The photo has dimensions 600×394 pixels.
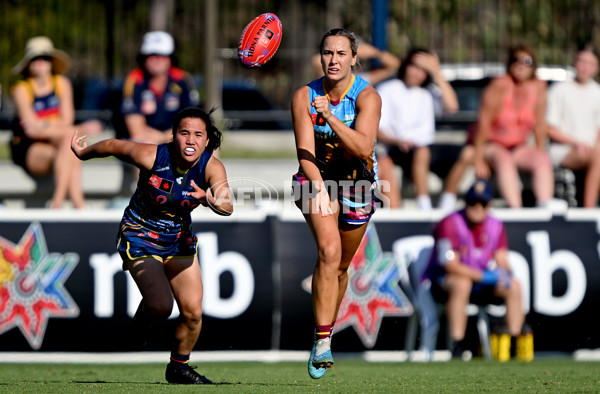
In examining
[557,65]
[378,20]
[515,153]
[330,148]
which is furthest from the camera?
[557,65]

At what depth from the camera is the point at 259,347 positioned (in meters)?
10.4

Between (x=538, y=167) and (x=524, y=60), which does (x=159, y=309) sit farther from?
(x=524, y=60)

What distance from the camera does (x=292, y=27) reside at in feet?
49.7

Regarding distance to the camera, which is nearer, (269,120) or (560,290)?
(560,290)

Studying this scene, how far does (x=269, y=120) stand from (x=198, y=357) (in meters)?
5.26

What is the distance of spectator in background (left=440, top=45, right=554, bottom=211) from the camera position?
456 inches

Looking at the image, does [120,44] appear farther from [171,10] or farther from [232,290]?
[232,290]

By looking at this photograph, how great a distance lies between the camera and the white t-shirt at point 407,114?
11750mm

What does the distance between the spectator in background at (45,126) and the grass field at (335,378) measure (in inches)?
89.0

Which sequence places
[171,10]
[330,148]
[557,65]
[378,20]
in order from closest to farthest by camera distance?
[330,148]
[378,20]
[557,65]
[171,10]

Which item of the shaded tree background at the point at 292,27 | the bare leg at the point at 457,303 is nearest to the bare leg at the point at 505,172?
the bare leg at the point at 457,303

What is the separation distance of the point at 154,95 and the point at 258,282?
95.3 inches

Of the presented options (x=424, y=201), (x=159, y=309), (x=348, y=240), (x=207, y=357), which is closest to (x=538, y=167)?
(x=424, y=201)

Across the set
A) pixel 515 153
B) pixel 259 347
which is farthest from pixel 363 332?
pixel 515 153
